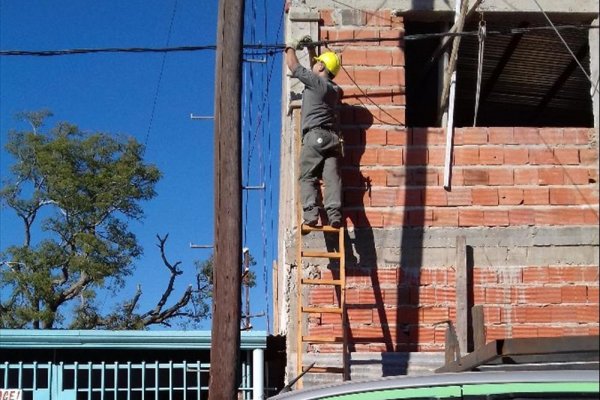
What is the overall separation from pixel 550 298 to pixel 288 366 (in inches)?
231

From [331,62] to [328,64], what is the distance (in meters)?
0.04

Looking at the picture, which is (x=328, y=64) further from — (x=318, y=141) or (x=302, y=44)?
(x=318, y=141)

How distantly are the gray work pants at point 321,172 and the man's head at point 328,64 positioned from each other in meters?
0.61

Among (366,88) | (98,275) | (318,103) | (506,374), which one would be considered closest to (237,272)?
(318,103)

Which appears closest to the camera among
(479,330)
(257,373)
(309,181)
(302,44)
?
(479,330)

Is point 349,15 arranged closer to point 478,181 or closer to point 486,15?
point 486,15

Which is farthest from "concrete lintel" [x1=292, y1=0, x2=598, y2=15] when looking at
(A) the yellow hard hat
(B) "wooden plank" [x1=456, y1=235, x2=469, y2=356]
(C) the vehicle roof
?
(C) the vehicle roof

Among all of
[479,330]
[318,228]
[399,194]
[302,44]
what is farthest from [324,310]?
[479,330]

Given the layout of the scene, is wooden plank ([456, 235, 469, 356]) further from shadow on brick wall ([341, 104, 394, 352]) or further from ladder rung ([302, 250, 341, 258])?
ladder rung ([302, 250, 341, 258])

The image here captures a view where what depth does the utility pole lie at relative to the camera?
724 cm

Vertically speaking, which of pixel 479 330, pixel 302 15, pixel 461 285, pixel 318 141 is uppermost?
pixel 302 15

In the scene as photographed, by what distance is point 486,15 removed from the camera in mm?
10570

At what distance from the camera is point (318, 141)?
31.2 ft

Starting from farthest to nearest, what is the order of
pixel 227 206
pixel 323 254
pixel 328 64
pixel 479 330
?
pixel 328 64 < pixel 323 254 < pixel 227 206 < pixel 479 330
